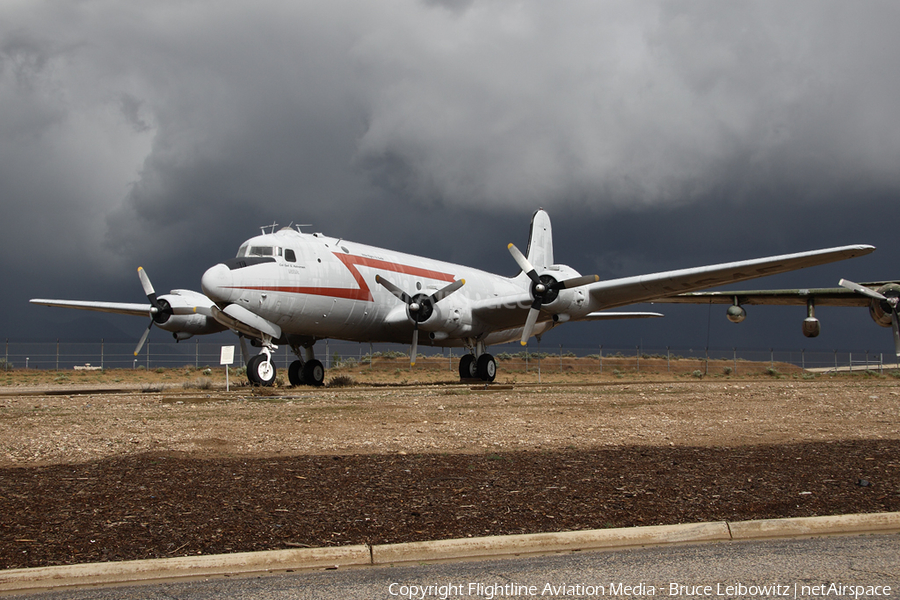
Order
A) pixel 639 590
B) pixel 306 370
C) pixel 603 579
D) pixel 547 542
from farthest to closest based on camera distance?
pixel 306 370 → pixel 547 542 → pixel 603 579 → pixel 639 590

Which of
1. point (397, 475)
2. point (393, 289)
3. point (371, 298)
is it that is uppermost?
point (393, 289)

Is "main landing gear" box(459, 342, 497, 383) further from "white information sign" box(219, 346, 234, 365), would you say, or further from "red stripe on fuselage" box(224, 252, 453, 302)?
"white information sign" box(219, 346, 234, 365)

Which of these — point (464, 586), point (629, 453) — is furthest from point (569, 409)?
point (464, 586)

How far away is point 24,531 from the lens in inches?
216

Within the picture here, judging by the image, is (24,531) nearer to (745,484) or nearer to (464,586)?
(464,586)

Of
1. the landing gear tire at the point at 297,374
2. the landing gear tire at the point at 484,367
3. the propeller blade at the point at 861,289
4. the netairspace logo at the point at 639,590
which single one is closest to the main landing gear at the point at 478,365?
the landing gear tire at the point at 484,367

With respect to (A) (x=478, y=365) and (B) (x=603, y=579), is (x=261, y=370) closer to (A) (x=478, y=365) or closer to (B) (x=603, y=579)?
(A) (x=478, y=365)

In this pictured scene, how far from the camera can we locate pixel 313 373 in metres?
25.5

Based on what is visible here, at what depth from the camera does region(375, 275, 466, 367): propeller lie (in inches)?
971

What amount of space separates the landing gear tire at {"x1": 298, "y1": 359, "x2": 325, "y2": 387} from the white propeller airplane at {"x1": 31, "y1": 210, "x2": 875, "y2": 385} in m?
0.04

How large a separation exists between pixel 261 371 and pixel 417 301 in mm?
6187

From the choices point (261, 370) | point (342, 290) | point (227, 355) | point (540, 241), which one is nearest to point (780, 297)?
point (540, 241)

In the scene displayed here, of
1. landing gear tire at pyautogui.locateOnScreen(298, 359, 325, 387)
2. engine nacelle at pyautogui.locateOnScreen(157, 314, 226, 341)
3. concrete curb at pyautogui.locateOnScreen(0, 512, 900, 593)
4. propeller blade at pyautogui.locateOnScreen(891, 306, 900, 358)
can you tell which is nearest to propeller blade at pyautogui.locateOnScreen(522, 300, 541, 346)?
landing gear tire at pyautogui.locateOnScreen(298, 359, 325, 387)

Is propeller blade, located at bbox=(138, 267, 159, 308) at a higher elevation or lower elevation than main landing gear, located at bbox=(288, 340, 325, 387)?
higher
